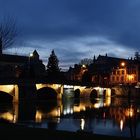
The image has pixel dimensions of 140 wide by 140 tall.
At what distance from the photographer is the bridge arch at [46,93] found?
99.3 meters

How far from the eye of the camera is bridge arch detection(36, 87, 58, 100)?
99287 mm

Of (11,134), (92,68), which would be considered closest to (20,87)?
(11,134)

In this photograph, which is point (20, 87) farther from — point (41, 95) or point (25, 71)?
point (25, 71)

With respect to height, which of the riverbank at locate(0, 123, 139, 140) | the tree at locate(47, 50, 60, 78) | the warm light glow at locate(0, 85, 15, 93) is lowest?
the riverbank at locate(0, 123, 139, 140)

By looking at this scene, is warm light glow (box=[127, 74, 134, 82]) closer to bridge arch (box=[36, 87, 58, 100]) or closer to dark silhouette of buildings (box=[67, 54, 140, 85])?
dark silhouette of buildings (box=[67, 54, 140, 85])

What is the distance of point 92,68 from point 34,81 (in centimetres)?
8391

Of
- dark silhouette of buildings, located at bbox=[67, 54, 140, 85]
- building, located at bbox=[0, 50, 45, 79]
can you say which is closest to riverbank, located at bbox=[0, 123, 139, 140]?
building, located at bbox=[0, 50, 45, 79]

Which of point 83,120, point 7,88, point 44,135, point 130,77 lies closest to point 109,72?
point 130,77

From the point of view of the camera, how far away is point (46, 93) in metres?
103

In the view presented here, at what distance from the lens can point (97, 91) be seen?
12612cm

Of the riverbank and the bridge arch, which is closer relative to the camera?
the riverbank

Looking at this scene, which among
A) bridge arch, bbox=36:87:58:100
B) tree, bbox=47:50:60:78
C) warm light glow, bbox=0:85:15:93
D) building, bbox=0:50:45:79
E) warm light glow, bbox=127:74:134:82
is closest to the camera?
warm light glow, bbox=0:85:15:93

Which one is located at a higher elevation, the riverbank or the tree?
the tree

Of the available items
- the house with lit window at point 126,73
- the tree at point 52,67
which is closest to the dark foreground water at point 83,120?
the tree at point 52,67
